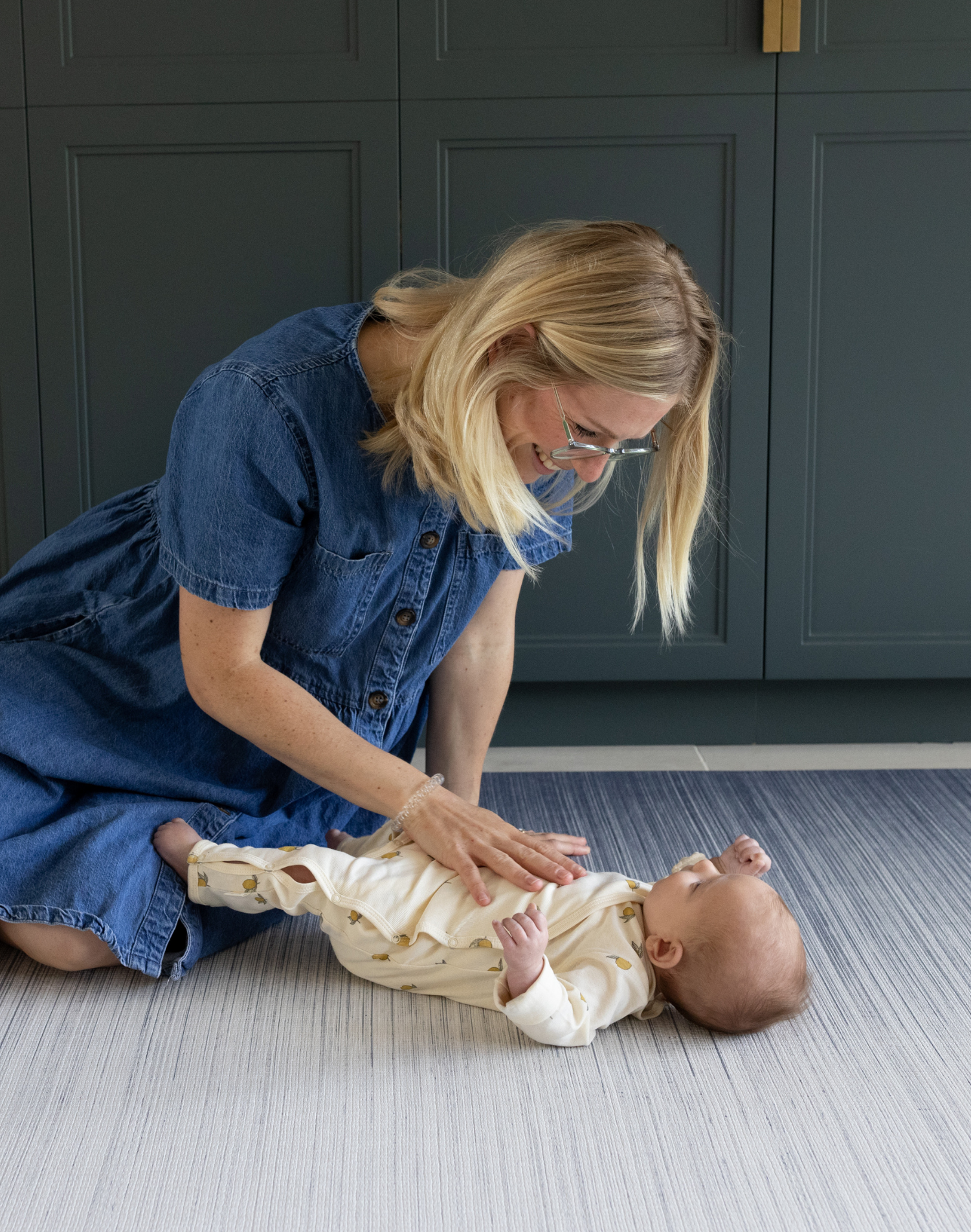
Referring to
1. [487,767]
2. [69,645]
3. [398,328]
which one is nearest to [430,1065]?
[69,645]

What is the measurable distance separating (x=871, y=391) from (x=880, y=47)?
616 mm

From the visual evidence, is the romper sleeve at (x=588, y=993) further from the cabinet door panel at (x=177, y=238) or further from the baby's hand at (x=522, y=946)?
the cabinet door panel at (x=177, y=238)

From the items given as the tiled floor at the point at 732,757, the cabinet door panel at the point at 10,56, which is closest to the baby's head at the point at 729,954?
the tiled floor at the point at 732,757

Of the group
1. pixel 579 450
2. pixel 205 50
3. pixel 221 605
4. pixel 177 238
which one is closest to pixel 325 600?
pixel 221 605

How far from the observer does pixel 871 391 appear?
83.7 inches

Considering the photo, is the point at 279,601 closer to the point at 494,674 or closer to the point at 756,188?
the point at 494,674

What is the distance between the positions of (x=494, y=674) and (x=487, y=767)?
59 cm

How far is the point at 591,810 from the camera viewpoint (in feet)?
6.29

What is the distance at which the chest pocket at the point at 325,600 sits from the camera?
1.33m

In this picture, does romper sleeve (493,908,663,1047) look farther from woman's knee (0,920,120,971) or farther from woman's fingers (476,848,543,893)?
woman's knee (0,920,120,971)

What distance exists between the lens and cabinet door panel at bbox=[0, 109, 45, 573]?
2047mm

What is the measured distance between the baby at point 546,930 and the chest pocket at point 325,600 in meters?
0.25

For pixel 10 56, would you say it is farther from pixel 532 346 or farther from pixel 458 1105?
pixel 458 1105

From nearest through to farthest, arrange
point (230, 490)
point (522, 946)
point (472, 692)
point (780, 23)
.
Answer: point (522, 946) → point (230, 490) → point (472, 692) → point (780, 23)
